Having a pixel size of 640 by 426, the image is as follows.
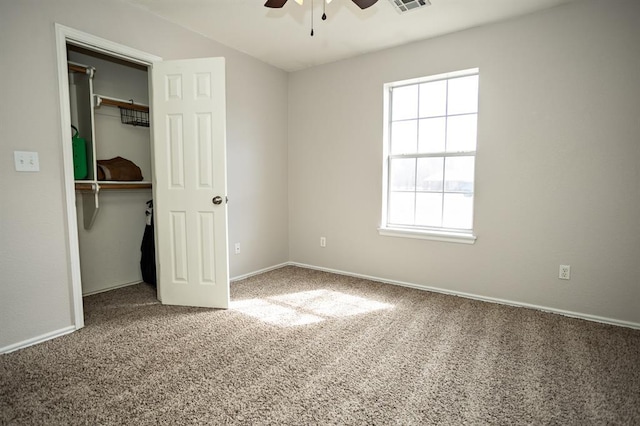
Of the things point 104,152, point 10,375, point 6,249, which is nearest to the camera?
point 10,375

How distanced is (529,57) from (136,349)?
150 inches

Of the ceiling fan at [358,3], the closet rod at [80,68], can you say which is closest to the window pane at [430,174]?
the ceiling fan at [358,3]

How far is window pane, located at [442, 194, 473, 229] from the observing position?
3268 mm

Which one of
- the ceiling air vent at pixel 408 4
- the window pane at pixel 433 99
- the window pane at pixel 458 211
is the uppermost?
the ceiling air vent at pixel 408 4

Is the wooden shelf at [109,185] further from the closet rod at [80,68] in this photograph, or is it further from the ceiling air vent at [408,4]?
the ceiling air vent at [408,4]

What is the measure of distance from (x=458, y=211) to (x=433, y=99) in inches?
47.0

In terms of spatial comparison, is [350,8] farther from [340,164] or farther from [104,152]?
[104,152]

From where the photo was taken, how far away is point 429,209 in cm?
349

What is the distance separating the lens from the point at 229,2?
267cm

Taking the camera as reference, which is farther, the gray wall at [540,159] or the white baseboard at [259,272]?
the white baseboard at [259,272]

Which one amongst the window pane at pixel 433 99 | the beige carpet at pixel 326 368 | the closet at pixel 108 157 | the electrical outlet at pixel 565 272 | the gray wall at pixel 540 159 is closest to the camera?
the beige carpet at pixel 326 368

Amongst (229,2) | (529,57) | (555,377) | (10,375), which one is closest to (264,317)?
(10,375)

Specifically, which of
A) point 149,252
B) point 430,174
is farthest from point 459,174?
point 149,252

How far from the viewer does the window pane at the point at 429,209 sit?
3.44 meters
